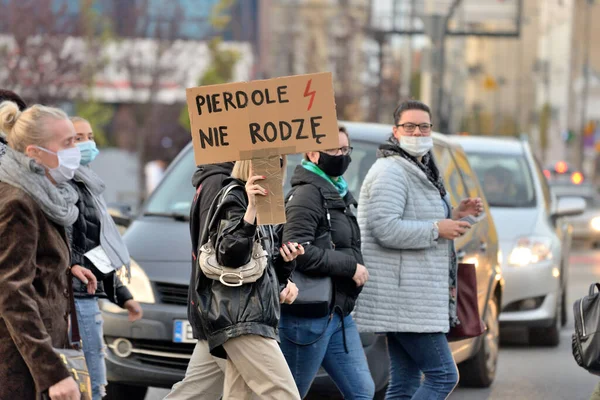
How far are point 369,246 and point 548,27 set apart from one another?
277 feet

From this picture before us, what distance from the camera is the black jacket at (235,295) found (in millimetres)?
4895

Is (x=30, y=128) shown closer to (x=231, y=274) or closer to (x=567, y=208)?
(x=231, y=274)

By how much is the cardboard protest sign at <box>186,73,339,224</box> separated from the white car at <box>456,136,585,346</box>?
6.33 m

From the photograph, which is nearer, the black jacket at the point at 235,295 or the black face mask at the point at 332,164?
the black jacket at the point at 235,295

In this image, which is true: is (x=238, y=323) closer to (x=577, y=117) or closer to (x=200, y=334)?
(x=200, y=334)

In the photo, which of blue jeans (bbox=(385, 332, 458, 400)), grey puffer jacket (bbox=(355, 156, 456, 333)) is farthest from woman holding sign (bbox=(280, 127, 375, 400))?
blue jeans (bbox=(385, 332, 458, 400))

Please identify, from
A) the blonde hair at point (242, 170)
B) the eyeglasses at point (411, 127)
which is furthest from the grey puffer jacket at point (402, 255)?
→ the blonde hair at point (242, 170)

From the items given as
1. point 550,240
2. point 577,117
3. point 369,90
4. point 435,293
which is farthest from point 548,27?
point 435,293

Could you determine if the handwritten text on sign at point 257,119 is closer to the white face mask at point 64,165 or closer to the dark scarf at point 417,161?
the white face mask at point 64,165

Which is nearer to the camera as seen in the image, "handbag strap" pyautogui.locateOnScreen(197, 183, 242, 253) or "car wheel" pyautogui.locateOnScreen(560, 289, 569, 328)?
"handbag strap" pyautogui.locateOnScreen(197, 183, 242, 253)

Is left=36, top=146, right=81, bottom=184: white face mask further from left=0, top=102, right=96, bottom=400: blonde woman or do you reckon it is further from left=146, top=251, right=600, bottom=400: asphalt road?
left=146, top=251, right=600, bottom=400: asphalt road

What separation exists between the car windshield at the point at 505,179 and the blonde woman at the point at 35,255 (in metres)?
7.90

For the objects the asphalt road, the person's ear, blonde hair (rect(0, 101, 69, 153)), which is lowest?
the asphalt road

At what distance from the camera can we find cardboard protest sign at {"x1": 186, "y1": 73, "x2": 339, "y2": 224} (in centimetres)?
507
